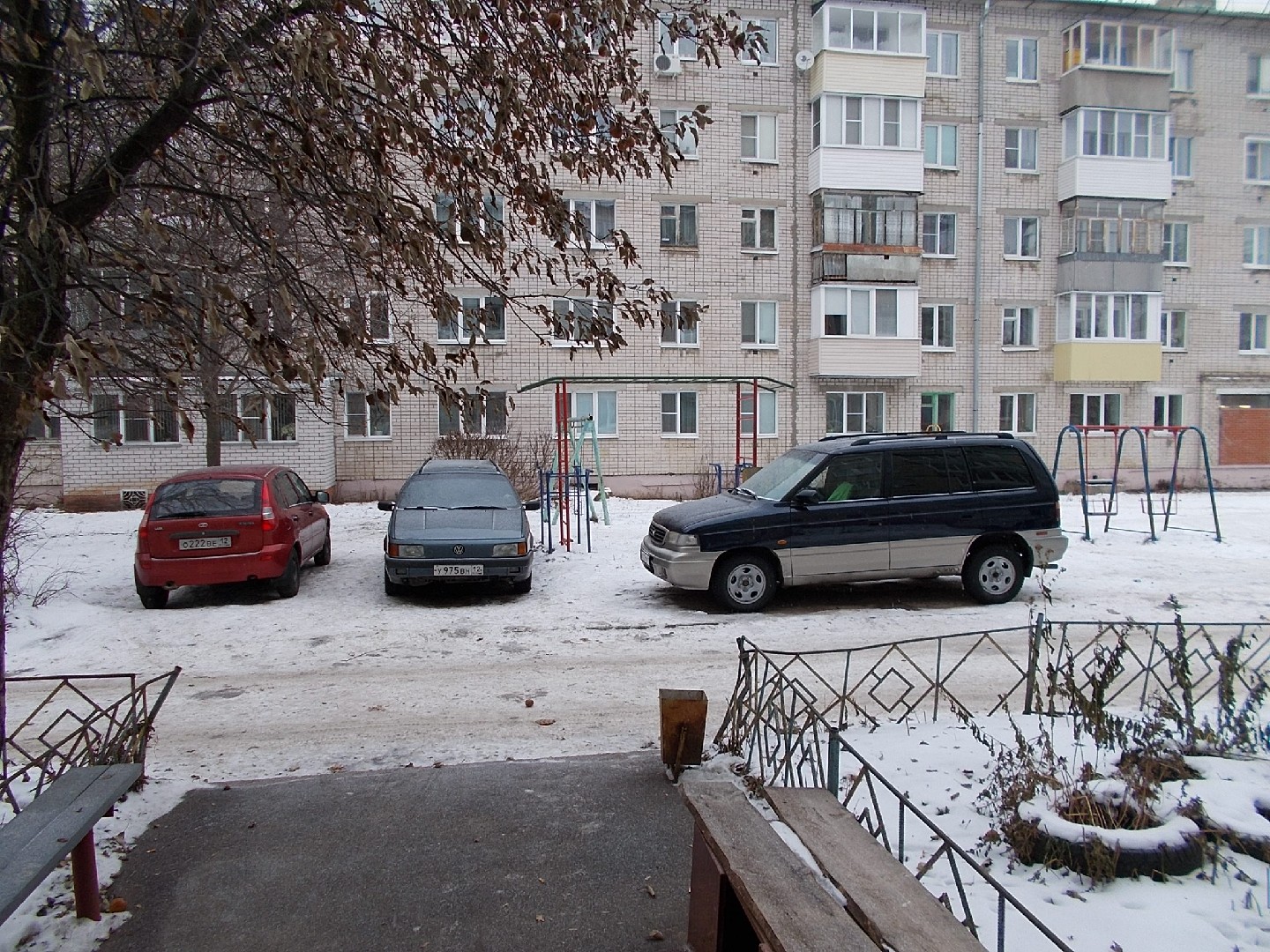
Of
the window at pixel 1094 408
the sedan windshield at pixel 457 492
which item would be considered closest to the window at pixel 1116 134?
the window at pixel 1094 408

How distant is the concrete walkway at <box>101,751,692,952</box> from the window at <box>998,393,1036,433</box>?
75.7ft

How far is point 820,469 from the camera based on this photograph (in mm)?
10008

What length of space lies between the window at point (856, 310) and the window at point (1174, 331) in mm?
8846

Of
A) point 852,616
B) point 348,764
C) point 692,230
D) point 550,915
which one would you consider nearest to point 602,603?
point 852,616

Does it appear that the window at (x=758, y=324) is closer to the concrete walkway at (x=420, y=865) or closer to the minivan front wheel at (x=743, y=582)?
the minivan front wheel at (x=743, y=582)

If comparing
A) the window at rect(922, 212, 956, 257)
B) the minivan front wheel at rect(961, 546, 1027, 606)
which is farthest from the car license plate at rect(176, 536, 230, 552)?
the window at rect(922, 212, 956, 257)

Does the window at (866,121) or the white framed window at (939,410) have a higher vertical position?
the window at (866,121)

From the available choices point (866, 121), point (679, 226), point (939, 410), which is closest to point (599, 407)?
point (679, 226)

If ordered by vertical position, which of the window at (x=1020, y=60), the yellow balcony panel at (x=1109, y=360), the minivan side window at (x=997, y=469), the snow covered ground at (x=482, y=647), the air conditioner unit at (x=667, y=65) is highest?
the window at (x=1020, y=60)

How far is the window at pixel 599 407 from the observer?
2350cm

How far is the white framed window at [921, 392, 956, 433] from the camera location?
25094 millimetres

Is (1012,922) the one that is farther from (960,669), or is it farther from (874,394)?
(874,394)

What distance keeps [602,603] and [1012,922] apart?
7345 mm

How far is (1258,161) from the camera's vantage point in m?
27.3
